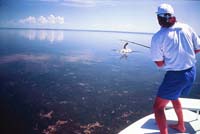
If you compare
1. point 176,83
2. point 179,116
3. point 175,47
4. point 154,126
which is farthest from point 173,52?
point 154,126

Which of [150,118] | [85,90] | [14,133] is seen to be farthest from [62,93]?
[150,118]

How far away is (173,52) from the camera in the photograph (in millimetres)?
3842

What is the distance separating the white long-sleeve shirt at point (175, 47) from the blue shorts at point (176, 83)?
10cm

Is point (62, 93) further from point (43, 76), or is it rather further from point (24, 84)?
point (43, 76)

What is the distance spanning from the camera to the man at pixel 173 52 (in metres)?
3.84

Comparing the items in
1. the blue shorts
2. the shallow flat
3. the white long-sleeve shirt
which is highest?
the white long-sleeve shirt

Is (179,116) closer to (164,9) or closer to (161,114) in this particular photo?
(161,114)

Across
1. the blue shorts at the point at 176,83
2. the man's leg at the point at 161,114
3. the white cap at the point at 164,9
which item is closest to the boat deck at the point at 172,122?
the man's leg at the point at 161,114

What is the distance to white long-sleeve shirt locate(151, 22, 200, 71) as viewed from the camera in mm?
3822

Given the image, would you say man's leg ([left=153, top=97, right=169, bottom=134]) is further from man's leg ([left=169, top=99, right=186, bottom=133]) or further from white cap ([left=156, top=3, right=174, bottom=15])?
white cap ([left=156, top=3, right=174, bottom=15])

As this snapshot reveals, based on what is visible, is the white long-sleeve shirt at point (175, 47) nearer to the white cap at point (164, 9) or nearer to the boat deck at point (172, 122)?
the white cap at point (164, 9)

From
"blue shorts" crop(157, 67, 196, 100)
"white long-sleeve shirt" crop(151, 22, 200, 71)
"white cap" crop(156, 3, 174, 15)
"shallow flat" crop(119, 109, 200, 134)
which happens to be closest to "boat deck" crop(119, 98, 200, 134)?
"shallow flat" crop(119, 109, 200, 134)

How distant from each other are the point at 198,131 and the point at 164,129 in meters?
1.09

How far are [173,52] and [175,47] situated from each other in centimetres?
9
